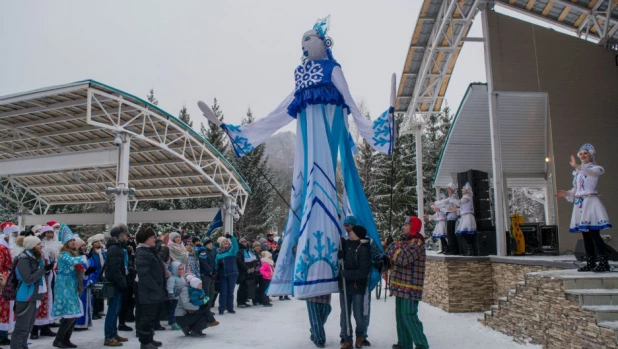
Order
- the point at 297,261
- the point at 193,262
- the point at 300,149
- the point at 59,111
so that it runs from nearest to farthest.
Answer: the point at 297,261 → the point at 300,149 → the point at 193,262 → the point at 59,111

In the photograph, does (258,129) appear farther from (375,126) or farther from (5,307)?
(5,307)

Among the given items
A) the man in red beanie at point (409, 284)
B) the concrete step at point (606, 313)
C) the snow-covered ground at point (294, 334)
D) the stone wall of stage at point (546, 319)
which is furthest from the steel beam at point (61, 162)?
the concrete step at point (606, 313)

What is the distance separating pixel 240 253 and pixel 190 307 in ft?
12.9

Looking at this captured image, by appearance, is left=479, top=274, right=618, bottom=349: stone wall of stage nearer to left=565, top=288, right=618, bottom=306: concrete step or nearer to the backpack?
left=565, top=288, right=618, bottom=306: concrete step

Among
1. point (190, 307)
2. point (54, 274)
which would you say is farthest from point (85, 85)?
point (190, 307)

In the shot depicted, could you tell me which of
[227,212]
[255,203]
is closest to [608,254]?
[227,212]

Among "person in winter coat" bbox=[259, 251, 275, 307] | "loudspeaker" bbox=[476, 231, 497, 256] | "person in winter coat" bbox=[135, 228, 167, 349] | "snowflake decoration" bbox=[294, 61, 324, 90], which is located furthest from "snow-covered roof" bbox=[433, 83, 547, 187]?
"person in winter coat" bbox=[135, 228, 167, 349]

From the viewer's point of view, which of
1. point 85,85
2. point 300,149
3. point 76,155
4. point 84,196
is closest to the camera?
point 300,149

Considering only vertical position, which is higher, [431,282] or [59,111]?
[59,111]

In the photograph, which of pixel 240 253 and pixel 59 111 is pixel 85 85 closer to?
pixel 59 111

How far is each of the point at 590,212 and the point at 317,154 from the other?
122 inches

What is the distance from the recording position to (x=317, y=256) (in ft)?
16.8

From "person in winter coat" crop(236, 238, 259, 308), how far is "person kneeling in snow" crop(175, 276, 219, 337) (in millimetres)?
3685

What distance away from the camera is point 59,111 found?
15.9m
